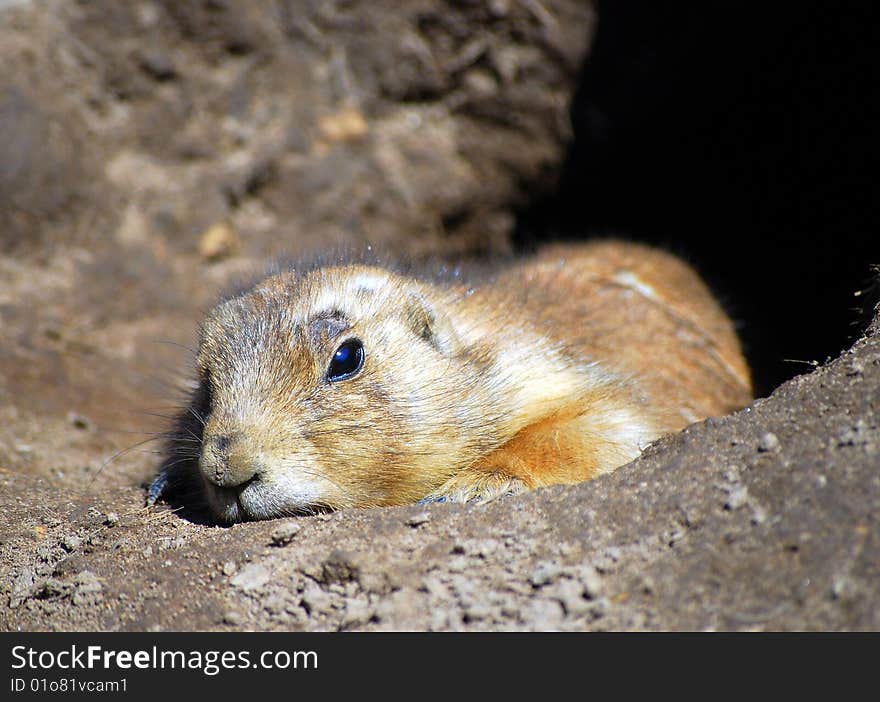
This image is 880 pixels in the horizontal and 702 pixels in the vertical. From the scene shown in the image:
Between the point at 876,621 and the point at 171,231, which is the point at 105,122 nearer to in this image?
the point at 171,231

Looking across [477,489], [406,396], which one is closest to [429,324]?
[406,396]

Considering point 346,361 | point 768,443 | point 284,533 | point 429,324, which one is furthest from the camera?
point 429,324

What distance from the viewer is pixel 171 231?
29.1ft

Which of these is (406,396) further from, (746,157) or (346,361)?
(746,157)

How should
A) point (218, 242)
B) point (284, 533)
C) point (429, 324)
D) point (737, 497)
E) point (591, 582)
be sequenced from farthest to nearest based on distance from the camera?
point (218, 242)
point (429, 324)
point (284, 533)
point (737, 497)
point (591, 582)

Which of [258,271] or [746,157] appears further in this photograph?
[746,157]

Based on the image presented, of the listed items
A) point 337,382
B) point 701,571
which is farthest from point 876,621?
→ point 337,382

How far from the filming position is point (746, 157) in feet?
29.9

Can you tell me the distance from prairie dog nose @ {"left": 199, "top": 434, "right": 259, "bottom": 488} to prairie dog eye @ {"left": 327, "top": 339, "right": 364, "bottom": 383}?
27.1 inches

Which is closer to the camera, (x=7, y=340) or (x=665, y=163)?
(x=7, y=340)

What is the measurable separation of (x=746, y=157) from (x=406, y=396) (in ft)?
19.8

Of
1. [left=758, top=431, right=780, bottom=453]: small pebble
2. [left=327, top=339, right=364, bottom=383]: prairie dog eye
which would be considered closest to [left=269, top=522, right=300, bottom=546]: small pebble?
[left=327, top=339, right=364, bottom=383]: prairie dog eye

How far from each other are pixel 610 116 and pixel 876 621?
24.0 feet
